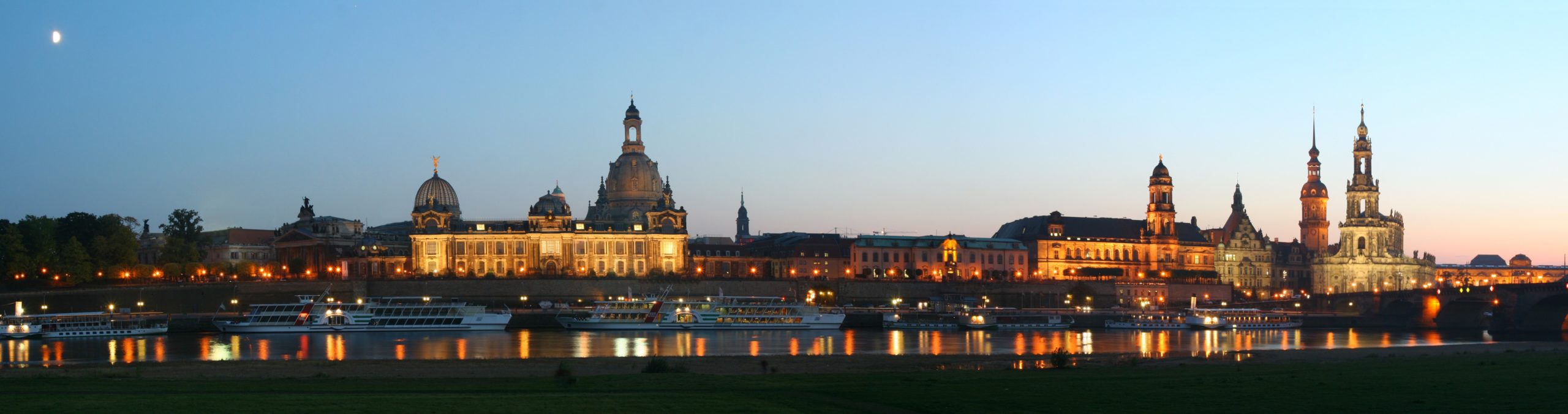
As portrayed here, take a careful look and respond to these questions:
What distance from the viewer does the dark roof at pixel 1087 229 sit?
6206 inches

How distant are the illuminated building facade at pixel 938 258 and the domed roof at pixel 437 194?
39.0m

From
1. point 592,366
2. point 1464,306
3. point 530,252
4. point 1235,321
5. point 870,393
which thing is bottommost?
point 1235,321

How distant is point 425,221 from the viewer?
135 metres

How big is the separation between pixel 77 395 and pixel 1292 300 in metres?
122

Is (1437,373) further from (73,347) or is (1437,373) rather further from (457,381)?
(73,347)

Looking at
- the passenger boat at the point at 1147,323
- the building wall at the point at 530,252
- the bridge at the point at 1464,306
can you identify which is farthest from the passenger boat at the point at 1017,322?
the building wall at the point at 530,252

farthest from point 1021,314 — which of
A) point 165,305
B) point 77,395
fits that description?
point 77,395

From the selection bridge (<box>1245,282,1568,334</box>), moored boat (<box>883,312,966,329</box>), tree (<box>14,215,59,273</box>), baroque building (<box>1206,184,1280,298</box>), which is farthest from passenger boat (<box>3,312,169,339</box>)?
baroque building (<box>1206,184,1280,298</box>)

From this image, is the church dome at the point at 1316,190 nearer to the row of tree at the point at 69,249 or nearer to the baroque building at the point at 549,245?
the baroque building at the point at 549,245

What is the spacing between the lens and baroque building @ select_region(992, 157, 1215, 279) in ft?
509

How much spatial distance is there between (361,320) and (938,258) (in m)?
66.5

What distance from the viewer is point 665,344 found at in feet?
254

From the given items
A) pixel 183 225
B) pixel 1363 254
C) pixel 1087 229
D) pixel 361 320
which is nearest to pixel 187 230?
pixel 183 225

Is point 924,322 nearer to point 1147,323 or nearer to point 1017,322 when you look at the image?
point 1017,322
